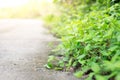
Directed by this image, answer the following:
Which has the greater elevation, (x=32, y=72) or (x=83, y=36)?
(x=83, y=36)

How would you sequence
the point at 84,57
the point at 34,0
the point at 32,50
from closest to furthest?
the point at 84,57 → the point at 32,50 → the point at 34,0

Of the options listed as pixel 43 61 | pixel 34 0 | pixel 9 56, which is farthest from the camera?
pixel 34 0

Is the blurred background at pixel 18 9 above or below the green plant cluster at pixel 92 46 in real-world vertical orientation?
below

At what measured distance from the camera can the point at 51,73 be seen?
3943 millimetres

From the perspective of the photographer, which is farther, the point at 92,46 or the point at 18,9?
the point at 18,9

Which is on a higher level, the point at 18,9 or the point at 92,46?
the point at 92,46

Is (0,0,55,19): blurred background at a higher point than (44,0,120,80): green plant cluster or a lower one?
lower

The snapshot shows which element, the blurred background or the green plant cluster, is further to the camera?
the blurred background

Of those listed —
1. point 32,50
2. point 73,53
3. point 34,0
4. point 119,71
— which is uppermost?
Result: point 119,71

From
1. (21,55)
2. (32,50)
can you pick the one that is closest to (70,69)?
(21,55)

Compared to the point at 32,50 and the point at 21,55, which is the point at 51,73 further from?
the point at 32,50

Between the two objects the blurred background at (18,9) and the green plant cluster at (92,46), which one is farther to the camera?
the blurred background at (18,9)

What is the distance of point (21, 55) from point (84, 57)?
5.33ft

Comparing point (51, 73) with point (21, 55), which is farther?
point (21, 55)
